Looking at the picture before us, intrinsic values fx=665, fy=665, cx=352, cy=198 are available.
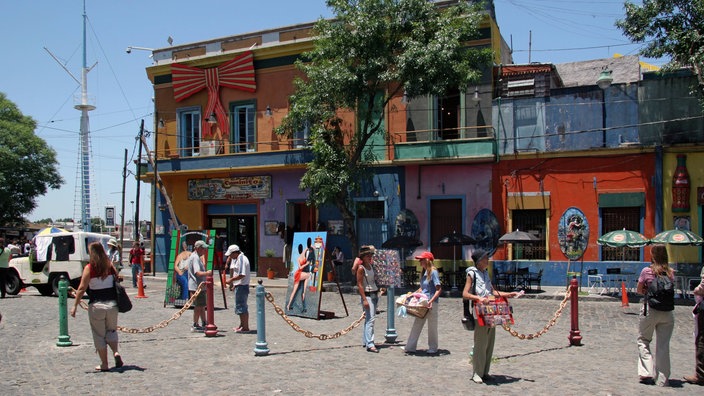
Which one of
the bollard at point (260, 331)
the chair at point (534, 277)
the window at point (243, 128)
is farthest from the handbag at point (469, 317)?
the window at point (243, 128)

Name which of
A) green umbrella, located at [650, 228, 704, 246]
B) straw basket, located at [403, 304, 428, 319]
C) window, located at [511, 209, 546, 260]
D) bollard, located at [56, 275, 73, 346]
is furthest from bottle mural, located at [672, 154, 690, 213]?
bollard, located at [56, 275, 73, 346]

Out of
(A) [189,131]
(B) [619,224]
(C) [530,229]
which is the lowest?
(C) [530,229]

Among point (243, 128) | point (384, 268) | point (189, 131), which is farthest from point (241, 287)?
point (189, 131)

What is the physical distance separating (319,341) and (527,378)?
14.1 ft

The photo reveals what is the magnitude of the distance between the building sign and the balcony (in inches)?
Result: 259

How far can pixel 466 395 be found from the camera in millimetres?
7805

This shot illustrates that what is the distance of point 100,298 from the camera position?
8906 millimetres

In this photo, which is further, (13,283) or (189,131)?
(189,131)

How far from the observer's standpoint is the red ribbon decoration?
93.9ft

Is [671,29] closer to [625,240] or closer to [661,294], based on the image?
[625,240]

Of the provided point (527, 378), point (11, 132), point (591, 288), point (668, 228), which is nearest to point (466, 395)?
point (527, 378)

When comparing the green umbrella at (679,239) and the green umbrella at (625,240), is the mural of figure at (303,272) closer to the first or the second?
the green umbrella at (625,240)

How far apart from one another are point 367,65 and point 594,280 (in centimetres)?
1024

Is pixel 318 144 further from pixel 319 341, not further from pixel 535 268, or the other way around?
pixel 319 341
